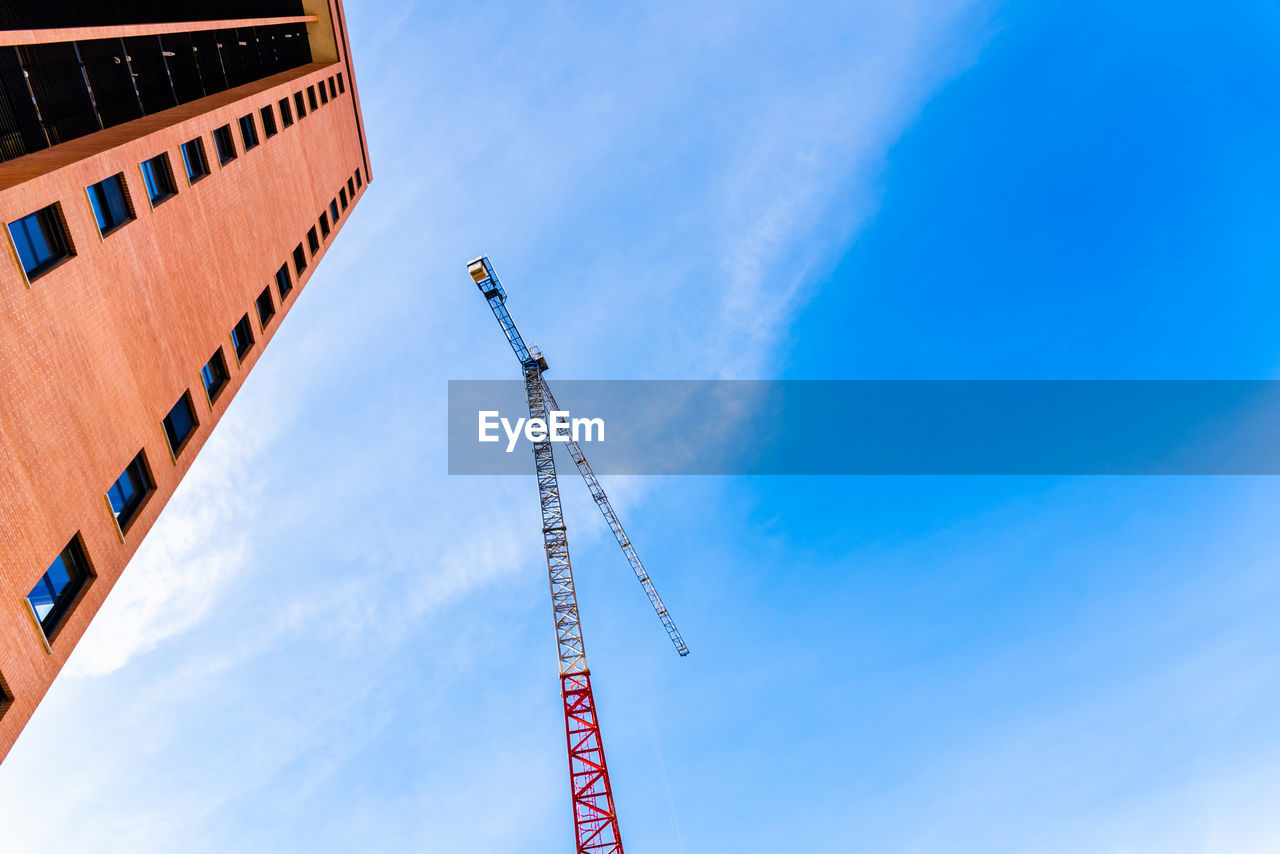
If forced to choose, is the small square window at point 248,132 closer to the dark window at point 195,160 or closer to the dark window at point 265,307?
the dark window at point 195,160

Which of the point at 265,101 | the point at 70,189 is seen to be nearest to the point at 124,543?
the point at 70,189

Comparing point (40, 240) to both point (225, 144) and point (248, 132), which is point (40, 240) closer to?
point (225, 144)

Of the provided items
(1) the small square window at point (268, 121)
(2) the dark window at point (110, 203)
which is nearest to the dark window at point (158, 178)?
(2) the dark window at point (110, 203)

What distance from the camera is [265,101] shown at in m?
26.1

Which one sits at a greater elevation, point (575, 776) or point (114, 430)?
point (114, 430)

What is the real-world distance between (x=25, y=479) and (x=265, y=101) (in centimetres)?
2026

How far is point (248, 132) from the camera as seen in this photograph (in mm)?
25344

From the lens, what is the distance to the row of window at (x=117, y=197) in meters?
13.6

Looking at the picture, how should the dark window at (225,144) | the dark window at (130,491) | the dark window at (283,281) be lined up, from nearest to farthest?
the dark window at (130,491) → the dark window at (225,144) → the dark window at (283,281)

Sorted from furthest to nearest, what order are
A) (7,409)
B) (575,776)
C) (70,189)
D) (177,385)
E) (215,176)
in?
(575,776)
(215,176)
(177,385)
(70,189)
(7,409)

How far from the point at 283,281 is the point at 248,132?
6987 mm

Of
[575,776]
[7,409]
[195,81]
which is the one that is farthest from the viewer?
[575,776]

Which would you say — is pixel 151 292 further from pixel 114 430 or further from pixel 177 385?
pixel 114 430

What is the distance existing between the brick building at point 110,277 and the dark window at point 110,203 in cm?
5
